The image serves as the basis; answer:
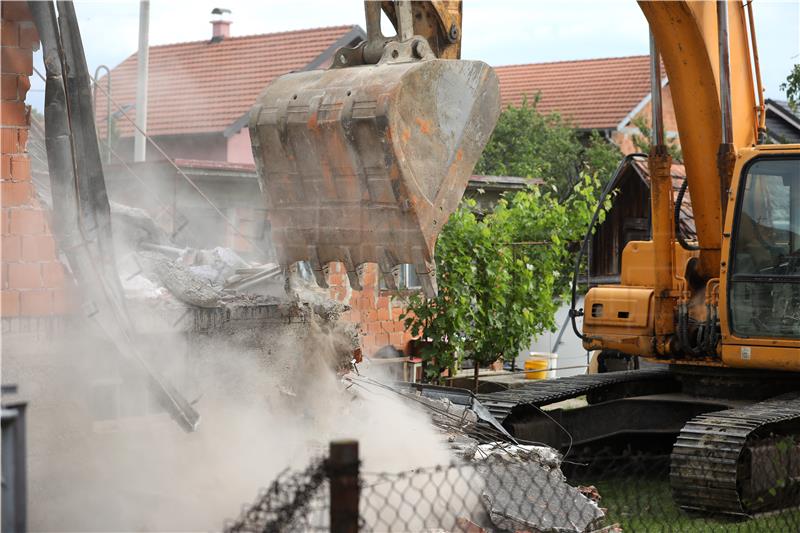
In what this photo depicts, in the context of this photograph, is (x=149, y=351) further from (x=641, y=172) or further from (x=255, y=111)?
(x=641, y=172)

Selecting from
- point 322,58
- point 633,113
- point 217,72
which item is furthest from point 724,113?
point 633,113

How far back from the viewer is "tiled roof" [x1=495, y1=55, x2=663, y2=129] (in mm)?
31453

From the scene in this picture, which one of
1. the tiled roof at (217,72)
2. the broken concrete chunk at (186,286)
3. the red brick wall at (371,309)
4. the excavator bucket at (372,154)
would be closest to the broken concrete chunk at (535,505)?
the excavator bucket at (372,154)

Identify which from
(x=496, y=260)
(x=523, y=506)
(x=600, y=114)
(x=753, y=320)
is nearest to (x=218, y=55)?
(x=600, y=114)

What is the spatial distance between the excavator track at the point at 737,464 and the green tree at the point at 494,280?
3.85 meters

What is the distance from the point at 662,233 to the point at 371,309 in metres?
5.75

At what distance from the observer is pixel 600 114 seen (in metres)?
31.4

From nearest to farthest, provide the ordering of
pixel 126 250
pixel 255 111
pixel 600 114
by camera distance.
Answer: pixel 255 111
pixel 126 250
pixel 600 114

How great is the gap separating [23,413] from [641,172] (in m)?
19.0

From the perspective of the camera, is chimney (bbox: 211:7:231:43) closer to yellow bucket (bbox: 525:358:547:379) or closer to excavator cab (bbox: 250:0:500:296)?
yellow bucket (bbox: 525:358:547:379)

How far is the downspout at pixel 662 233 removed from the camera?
8.86 metres

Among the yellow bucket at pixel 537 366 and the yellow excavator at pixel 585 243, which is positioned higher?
the yellow excavator at pixel 585 243

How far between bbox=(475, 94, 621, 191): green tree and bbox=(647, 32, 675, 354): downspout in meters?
17.5

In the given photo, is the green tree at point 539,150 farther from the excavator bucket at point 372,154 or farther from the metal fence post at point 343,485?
the metal fence post at point 343,485
